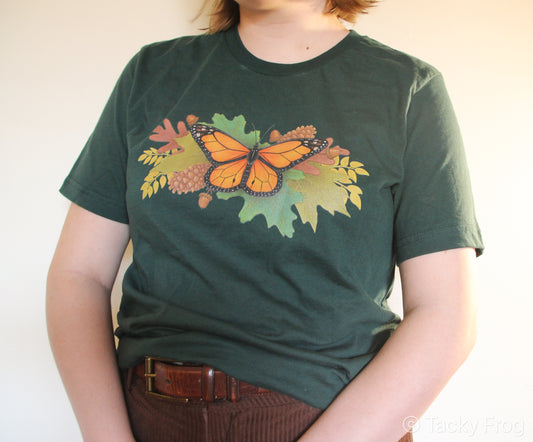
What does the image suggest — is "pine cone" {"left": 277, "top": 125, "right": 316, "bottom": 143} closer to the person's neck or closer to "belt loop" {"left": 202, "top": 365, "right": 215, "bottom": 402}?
the person's neck

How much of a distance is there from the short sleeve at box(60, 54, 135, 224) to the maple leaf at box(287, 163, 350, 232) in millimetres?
288

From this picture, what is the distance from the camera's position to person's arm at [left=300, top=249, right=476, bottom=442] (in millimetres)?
633

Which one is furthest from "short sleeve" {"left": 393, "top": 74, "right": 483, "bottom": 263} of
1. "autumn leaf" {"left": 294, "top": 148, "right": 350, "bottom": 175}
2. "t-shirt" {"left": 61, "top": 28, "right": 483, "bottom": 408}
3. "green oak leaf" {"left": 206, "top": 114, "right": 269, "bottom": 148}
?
"green oak leaf" {"left": 206, "top": 114, "right": 269, "bottom": 148}

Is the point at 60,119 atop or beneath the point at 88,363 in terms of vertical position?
atop

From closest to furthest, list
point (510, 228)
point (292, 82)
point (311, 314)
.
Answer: point (311, 314)
point (292, 82)
point (510, 228)

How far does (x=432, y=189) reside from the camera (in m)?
0.70

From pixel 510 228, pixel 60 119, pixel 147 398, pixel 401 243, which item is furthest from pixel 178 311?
pixel 510 228

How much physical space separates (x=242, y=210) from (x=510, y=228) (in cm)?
64

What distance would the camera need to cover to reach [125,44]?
42.4 inches

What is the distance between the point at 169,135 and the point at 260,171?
0.16m

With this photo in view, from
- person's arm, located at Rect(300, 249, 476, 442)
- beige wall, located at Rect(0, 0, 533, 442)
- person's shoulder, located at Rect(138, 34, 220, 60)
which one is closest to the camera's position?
person's arm, located at Rect(300, 249, 476, 442)

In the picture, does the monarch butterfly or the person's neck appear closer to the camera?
the monarch butterfly

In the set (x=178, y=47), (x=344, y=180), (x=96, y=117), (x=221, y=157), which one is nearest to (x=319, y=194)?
(x=344, y=180)

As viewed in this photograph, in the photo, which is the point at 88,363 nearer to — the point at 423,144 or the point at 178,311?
the point at 178,311
